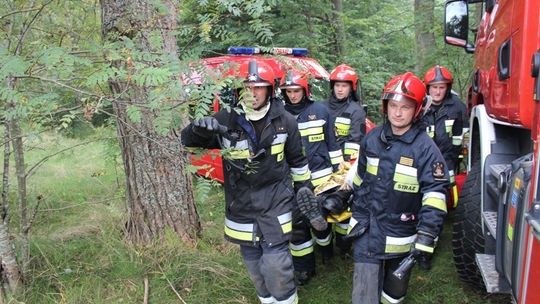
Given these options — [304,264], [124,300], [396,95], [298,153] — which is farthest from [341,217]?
[124,300]

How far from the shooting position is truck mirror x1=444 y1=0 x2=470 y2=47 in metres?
4.46

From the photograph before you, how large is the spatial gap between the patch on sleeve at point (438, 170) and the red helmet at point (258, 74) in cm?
113

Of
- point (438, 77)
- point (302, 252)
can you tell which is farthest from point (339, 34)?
point (302, 252)

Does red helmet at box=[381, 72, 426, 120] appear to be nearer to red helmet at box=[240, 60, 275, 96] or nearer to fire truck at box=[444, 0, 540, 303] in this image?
fire truck at box=[444, 0, 540, 303]

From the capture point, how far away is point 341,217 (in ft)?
13.3

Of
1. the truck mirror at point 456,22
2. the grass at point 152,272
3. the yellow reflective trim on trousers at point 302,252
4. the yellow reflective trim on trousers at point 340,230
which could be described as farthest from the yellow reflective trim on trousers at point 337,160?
the truck mirror at point 456,22

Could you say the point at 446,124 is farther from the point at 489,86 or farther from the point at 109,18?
the point at 109,18

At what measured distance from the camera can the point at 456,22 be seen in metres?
4.55

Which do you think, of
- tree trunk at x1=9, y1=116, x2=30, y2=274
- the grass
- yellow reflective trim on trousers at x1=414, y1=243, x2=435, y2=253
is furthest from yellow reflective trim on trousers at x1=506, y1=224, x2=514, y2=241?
tree trunk at x1=9, y1=116, x2=30, y2=274

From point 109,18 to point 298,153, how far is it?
1715mm

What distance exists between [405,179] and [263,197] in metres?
0.92

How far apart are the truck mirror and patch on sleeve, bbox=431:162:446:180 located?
81.9 inches

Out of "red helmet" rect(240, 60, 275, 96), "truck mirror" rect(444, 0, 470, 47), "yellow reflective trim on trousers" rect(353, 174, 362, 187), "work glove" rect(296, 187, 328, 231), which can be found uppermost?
"truck mirror" rect(444, 0, 470, 47)

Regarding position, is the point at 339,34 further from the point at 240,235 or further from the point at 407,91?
the point at 240,235
